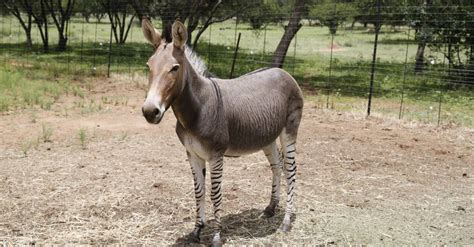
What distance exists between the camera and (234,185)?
6414 millimetres

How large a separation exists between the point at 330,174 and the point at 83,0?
1122 inches

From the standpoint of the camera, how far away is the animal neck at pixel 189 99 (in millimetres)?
4188

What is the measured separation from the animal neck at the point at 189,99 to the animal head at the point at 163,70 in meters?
0.10

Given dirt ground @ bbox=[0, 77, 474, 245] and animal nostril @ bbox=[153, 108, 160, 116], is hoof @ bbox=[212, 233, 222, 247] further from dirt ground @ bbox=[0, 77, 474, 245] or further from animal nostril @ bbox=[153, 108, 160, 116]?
animal nostril @ bbox=[153, 108, 160, 116]

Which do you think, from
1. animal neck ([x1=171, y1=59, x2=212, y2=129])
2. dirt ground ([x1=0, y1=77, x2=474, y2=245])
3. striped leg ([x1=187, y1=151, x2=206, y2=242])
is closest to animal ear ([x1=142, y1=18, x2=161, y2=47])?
animal neck ([x1=171, y1=59, x2=212, y2=129])

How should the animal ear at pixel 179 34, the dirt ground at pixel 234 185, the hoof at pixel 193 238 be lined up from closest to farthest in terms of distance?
1. the animal ear at pixel 179 34
2. the hoof at pixel 193 238
3. the dirt ground at pixel 234 185

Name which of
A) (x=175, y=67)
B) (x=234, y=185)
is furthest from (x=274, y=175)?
(x=175, y=67)

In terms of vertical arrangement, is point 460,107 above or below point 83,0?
below

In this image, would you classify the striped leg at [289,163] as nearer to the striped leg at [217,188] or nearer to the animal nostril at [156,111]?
the striped leg at [217,188]

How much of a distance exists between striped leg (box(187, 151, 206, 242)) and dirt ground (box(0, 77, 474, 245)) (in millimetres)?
145

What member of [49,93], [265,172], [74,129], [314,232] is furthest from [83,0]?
[314,232]

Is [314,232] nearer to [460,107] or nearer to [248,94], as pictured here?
[248,94]

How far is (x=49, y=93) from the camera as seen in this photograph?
12.6 meters

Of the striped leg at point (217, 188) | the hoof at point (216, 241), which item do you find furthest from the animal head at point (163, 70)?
the hoof at point (216, 241)
